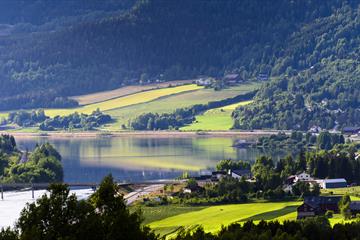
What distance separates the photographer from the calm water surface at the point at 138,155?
3556 inches

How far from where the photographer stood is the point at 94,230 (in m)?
30.8

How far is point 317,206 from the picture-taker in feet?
186

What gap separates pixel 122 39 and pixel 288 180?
389ft

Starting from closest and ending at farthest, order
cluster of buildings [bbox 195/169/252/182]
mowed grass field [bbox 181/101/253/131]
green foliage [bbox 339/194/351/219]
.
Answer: green foliage [bbox 339/194/351/219] < cluster of buildings [bbox 195/169/252/182] < mowed grass field [bbox 181/101/253/131]

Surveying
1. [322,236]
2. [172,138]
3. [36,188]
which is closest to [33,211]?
[322,236]

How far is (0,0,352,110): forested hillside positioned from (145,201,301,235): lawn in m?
100

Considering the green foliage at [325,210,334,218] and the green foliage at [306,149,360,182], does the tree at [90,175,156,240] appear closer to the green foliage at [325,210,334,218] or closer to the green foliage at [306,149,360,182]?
the green foliage at [325,210,334,218]

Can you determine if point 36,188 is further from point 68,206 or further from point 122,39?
point 122,39

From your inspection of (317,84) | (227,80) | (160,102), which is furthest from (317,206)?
(227,80)

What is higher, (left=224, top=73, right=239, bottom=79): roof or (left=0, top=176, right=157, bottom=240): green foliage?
(left=224, top=73, right=239, bottom=79): roof

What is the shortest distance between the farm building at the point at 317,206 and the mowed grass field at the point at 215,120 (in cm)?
7065

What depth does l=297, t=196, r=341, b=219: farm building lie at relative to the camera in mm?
55625

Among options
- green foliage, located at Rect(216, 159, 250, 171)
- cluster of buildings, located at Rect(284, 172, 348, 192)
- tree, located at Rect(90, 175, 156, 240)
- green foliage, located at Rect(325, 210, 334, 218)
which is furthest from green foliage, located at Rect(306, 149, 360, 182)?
tree, located at Rect(90, 175, 156, 240)

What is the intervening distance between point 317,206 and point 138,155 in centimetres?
5113
